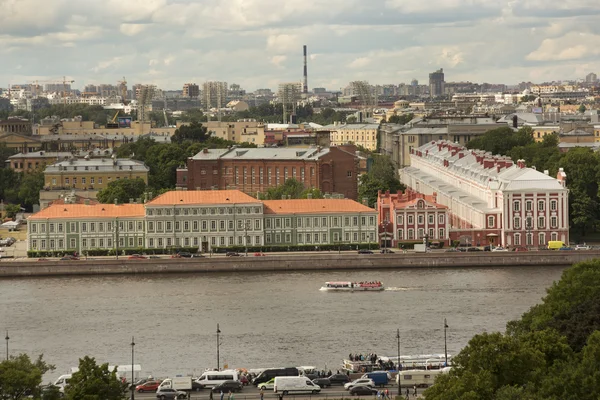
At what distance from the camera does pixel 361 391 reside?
1163 inches

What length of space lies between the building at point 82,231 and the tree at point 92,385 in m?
25.7

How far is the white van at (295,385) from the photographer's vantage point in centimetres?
2964

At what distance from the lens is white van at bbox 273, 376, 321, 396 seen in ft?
97.2

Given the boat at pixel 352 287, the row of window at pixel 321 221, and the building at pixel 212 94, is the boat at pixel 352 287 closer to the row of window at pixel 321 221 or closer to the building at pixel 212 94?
the row of window at pixel 321 221

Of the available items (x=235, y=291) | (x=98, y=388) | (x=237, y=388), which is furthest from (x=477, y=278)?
(x=98, y=388)

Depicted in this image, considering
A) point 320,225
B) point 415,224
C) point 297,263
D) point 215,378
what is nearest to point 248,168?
point 320,225

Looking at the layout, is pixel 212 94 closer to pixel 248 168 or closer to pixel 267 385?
pixel 248 168

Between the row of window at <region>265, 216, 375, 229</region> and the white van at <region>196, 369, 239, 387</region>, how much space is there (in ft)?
71.4

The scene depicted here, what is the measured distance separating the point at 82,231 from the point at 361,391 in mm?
24032

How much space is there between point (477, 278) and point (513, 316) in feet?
27.5

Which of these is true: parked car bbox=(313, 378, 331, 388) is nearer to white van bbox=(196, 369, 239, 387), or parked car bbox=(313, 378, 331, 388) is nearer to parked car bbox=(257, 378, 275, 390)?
parked car bbox=(257, 378, 275, 390)

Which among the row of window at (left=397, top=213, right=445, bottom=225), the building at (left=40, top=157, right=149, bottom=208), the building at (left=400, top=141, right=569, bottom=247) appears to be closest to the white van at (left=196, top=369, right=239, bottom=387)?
the row of window at (left=397, top=213, right=445, bottom=225)

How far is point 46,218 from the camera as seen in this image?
52031mm

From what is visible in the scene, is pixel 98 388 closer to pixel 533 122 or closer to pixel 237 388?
pixel 237 388
